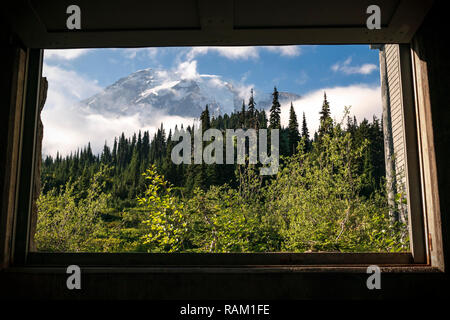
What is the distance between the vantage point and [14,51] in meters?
2.06

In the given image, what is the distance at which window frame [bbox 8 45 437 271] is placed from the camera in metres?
2.01

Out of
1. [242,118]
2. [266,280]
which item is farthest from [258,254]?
[242,118]

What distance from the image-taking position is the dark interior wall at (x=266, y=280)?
183 cm

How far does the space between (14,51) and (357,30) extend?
2101mm

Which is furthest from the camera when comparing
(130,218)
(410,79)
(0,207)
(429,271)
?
(130,218)

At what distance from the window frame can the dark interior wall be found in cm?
12

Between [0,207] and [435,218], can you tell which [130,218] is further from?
[435,218]

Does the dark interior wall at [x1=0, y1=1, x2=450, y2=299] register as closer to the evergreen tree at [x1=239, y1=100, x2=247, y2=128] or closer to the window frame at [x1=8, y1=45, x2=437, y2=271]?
the window frame at [x1=8, y1=45, x2=437, y2=271]

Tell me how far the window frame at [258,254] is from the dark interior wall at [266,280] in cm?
12

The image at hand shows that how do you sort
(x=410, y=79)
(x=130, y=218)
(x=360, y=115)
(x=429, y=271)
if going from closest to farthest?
1. (x=429, y=271)
2. (x=410, y=79)
3. (x=360, y=115)
4. (x=130, y=218)

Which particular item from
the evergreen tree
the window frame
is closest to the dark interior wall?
the window frame

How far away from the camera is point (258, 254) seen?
206cm

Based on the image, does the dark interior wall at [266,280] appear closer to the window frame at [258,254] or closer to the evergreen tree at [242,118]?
the window frame at [258,254]

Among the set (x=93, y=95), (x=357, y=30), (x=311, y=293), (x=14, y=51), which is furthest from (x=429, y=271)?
(x=93, y=95)
